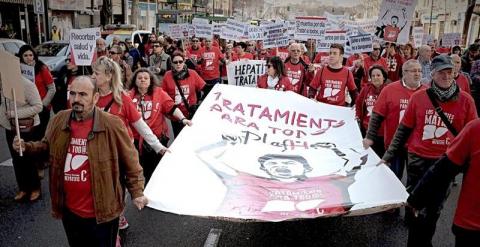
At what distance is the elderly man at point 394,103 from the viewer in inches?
210

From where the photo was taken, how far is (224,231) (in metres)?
5.25

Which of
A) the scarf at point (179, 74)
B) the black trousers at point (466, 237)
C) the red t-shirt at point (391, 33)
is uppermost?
the red t-shirt at point (391, 33)

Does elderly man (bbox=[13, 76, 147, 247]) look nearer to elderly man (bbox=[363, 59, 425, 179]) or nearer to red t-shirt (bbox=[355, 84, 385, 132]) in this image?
elderly man (bbox=[363, 59, 425, 179])

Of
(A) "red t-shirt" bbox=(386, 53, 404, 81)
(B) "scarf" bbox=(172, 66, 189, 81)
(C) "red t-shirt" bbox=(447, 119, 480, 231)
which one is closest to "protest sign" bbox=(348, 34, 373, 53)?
(A) "red t-shirt" bbox=(386, 53, 404, 81)

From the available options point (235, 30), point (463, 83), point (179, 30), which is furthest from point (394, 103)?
point (179, 30)

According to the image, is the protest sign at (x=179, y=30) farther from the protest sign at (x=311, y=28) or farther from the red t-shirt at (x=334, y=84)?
the red t-shirt at (x=334, y=84)

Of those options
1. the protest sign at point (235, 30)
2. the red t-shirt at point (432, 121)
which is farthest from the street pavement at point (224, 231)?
the protest sign at point (235, 30)

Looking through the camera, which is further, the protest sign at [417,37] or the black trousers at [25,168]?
the protest sign at [417,37]

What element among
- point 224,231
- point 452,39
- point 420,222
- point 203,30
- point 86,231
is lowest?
point 224,231

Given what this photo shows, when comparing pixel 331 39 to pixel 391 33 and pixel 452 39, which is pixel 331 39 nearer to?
pixel 391 33

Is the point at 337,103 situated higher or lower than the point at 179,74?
Result: lower

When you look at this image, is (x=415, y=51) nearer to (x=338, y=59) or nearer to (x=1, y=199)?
(x=338, y=59)

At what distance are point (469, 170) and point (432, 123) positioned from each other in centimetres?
141

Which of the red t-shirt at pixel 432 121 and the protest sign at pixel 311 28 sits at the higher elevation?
the protest sign at pixel 311 28
